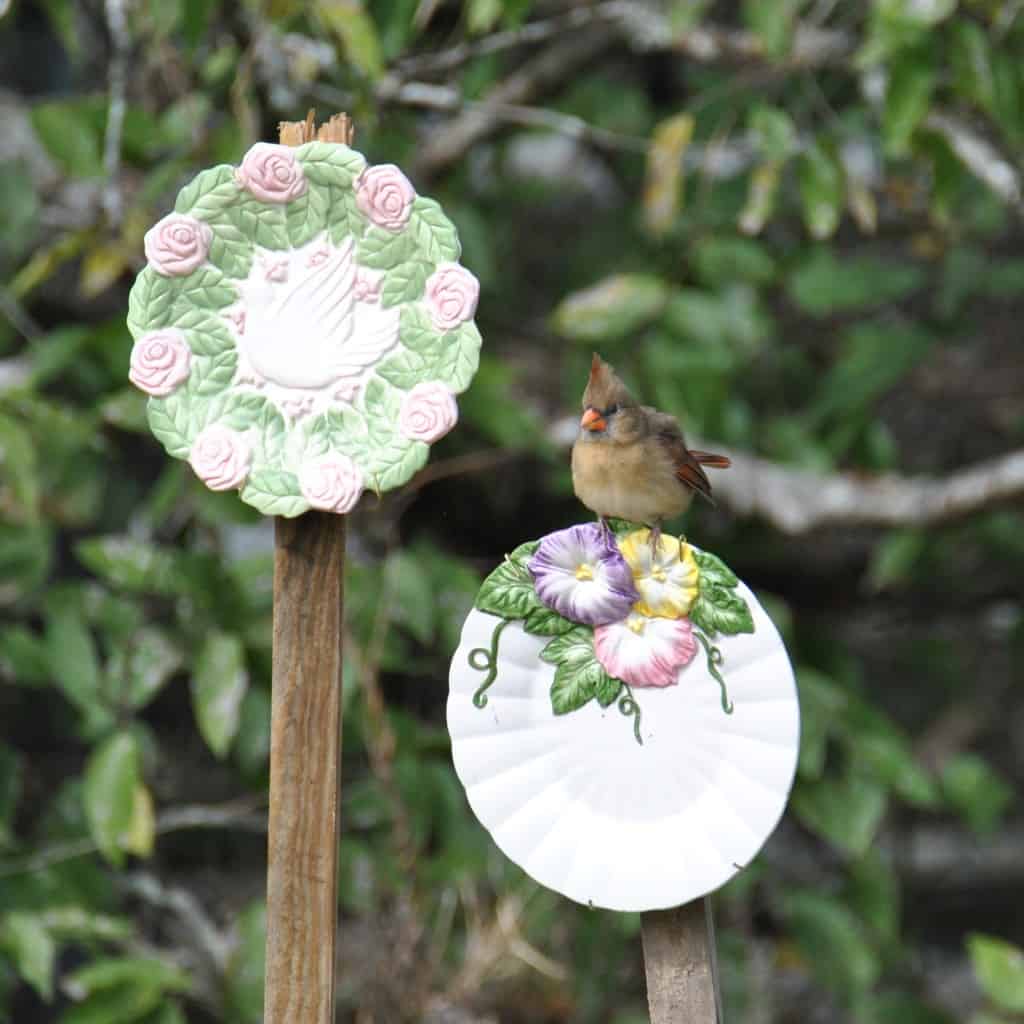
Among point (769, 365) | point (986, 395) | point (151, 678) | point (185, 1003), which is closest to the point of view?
point (151, 678)

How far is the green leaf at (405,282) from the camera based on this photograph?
3.10 ft

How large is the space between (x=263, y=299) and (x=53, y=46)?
1.53 m

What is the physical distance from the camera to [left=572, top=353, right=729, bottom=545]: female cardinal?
37.6 inches

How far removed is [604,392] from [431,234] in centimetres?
16

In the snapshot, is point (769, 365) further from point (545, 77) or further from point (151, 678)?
point (151, 678)

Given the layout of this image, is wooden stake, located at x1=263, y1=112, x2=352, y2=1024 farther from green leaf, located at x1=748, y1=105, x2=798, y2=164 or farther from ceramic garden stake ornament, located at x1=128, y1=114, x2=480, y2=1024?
green leaf, located at x1=748, y1=105, x2=798, y2=164

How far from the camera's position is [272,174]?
3.05 feet

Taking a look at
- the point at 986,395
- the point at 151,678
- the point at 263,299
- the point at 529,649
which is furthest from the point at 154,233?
the point at 986,395

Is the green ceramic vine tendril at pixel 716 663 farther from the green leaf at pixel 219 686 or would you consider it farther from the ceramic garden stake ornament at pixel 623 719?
the green leaf at pixel 219 686

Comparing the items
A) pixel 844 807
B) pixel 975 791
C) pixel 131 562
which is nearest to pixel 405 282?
pixel 131 562

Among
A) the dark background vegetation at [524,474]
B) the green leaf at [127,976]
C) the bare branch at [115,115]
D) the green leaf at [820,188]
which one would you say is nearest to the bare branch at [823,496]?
the dark background vegetation at [524,474]

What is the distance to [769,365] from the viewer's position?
85.8 inches

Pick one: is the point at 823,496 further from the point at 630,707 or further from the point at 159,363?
the point at 159,363

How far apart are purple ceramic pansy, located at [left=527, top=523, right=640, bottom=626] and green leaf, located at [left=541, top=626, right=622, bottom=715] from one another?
13mm
